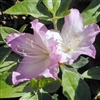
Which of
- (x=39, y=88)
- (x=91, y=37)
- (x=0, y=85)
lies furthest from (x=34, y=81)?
(x=91, y=37)

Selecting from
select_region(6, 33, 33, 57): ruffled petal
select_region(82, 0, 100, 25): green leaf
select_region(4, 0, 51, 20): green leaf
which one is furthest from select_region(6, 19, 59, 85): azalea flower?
Result: select_region(82, 0, 100, 25): green leaf

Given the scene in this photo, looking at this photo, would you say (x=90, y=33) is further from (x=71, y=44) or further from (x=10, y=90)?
(x=10, y=90)

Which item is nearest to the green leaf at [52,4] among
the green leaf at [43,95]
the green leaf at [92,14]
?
the green leaf at [92,14]

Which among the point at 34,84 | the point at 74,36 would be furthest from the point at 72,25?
the point at 34,84

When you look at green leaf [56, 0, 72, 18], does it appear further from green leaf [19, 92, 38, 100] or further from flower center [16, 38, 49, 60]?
green leaf [19, 92, 38, 100]

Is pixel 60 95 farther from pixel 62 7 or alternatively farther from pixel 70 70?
pixel 62 7

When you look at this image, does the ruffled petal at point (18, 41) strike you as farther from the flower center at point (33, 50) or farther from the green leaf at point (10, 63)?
the green leaf at point (10, 63)
